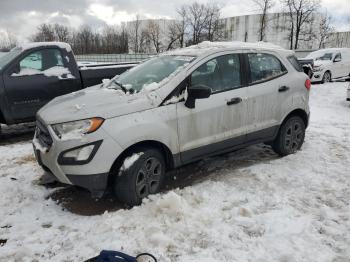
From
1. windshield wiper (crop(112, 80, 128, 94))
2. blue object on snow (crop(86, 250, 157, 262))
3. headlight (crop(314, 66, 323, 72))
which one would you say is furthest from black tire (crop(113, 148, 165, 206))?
headlight (crop(314, 66, 323, 72))

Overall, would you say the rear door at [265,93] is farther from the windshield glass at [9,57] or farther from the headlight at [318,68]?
the headlight at [318,68]

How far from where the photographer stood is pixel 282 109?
5.44 meters

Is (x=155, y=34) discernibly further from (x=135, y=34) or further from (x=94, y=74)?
(x=94, y=74)

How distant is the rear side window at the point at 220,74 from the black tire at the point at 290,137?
127 centimetres

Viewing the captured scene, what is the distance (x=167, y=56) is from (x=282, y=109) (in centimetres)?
195

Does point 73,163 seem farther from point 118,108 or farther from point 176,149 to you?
point 176,149

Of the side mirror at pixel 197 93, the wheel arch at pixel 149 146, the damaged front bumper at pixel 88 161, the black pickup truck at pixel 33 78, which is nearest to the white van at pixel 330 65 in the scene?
the black pickup truck at pixel 33 78

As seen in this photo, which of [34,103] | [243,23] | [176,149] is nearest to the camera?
[176,149]

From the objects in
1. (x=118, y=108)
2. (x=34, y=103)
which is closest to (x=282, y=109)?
(x=118, y=108)

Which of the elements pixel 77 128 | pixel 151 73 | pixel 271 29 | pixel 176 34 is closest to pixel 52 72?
pixel 151 73

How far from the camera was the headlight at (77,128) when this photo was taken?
3.75m

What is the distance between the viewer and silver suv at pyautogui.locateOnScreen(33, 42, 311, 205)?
380cm

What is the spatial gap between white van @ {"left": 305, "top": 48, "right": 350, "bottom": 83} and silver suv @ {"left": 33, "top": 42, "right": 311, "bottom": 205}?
11.5 meters

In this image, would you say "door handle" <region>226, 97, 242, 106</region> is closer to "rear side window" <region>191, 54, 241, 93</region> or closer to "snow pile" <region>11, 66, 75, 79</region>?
"rear side window" <region>191, 54, 241, 93</region>
